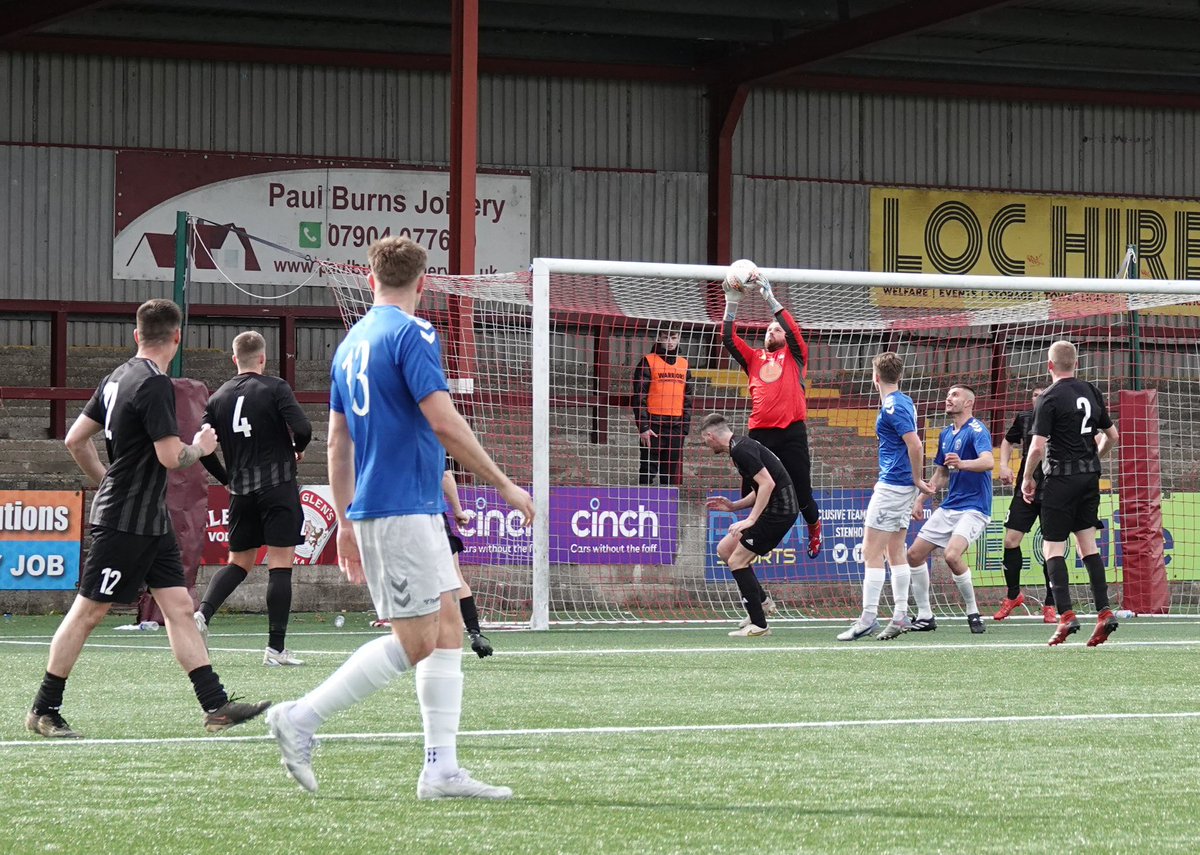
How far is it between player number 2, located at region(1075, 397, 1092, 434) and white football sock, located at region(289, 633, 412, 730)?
7.00 metres

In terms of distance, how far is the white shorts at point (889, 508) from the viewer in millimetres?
12023

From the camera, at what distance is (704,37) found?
25.0m

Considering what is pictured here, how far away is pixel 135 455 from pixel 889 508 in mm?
6525

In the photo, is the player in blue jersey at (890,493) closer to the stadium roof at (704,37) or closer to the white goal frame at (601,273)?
the white goal frame at (601,273)

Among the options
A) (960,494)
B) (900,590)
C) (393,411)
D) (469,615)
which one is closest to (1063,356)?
(900,590)

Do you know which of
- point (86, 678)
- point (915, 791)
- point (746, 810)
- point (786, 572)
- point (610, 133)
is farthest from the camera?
point (610, 133)

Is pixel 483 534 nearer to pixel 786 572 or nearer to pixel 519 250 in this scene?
pixel 786 572

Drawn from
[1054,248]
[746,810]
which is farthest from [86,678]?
[1054,248]

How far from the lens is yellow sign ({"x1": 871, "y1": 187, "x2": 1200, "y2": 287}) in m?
27.5

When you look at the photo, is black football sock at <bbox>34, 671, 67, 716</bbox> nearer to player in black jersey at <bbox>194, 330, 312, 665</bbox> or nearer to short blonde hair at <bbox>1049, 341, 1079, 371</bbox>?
player in black jersey at <bbox>194, 330, 312, 665</bbox>

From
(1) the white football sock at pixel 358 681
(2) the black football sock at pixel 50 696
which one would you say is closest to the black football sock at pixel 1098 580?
(2) the black football sock at pixel 50 696

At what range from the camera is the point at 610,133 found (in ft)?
87.6

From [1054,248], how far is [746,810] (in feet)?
80.0

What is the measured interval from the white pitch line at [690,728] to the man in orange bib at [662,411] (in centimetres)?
908
